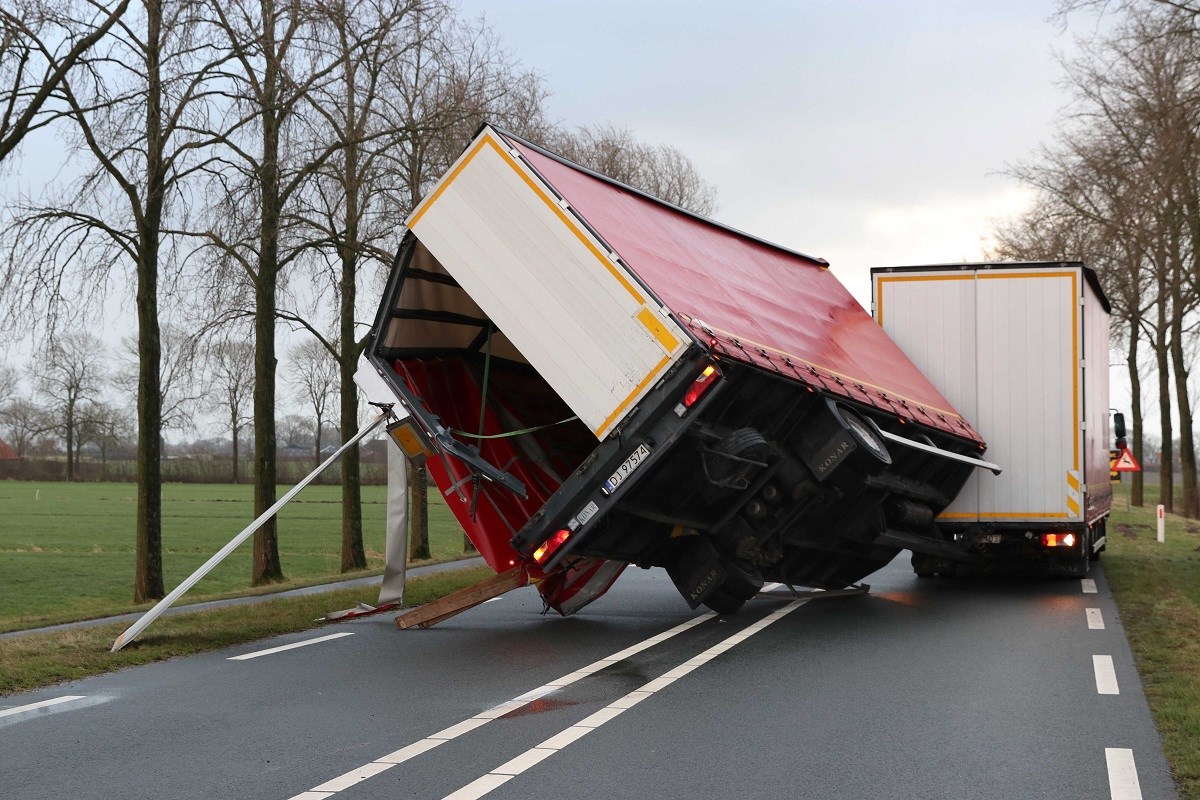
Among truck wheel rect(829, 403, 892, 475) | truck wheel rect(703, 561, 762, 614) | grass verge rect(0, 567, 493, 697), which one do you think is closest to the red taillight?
truck wheel rect(703, 561, 762, 614)

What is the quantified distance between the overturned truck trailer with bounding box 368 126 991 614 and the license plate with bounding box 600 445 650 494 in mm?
12

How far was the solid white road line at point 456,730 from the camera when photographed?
5727 mm

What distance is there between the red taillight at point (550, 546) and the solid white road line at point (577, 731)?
50.2 inches

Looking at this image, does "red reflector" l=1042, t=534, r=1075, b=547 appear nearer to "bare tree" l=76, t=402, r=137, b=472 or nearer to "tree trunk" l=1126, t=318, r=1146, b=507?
"tree trunk" l=1126, t=318, r=1146, b=507

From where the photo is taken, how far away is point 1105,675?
896 cm

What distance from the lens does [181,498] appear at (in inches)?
2790

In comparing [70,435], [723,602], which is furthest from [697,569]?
[70,435]

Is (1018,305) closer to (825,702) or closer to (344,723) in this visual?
(825,702)

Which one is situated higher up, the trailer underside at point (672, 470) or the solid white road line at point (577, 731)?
the trailer underside at point (672, 470)

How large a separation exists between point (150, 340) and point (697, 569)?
848cm

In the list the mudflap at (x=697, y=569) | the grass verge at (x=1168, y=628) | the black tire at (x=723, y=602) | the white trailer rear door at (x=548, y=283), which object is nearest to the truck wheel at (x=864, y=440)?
the mudflap at (x=697, y=569)

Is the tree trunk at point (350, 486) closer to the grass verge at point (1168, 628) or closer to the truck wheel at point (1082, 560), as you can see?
the truck wheel at point (1082, 560)

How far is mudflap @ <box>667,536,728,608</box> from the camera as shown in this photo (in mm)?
11172

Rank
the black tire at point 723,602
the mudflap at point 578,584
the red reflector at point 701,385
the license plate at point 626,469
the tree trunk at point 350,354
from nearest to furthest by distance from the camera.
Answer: the red reflector at point 701,385
the license plate at point 626,469
the black tire at point 723,602
the mudflap at point 578,584
the tree trunk at point 350,354
